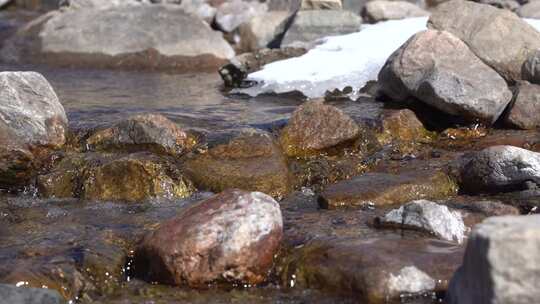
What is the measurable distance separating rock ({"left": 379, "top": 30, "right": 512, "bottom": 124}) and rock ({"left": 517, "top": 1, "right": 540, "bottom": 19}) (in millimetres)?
5086

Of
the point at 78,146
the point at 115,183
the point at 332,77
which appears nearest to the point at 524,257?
the point at 115,183

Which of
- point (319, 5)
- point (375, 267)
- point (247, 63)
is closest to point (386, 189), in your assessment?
point (375, 267)

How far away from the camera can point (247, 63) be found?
11086mm

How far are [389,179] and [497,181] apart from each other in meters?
0.77

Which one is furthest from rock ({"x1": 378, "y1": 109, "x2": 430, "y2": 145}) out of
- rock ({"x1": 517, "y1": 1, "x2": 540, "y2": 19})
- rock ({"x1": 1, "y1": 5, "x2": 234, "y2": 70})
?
rock ({"x1": 517, "y1": 1, "x2": 540, "y2": 19})

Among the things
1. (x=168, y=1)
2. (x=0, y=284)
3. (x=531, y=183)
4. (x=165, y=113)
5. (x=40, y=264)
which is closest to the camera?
(x=0, y=284)

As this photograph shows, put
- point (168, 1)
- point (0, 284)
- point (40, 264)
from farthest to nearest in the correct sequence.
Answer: point (168, 1) → point (40, 264) → point (0, 284)

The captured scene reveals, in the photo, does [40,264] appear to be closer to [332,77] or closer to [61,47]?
[332,77]

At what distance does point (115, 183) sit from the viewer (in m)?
6.48

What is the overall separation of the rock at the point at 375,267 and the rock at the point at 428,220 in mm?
186

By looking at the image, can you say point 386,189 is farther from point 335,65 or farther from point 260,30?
point 260,30

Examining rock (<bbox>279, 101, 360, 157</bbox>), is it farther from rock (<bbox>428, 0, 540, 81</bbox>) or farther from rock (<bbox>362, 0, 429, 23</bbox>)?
rock (<bbox>362, 0, 429, 23</bbox>)

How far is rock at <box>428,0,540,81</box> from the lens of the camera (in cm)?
899

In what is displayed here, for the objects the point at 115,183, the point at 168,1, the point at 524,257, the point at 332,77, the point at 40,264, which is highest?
the point at 524,257
